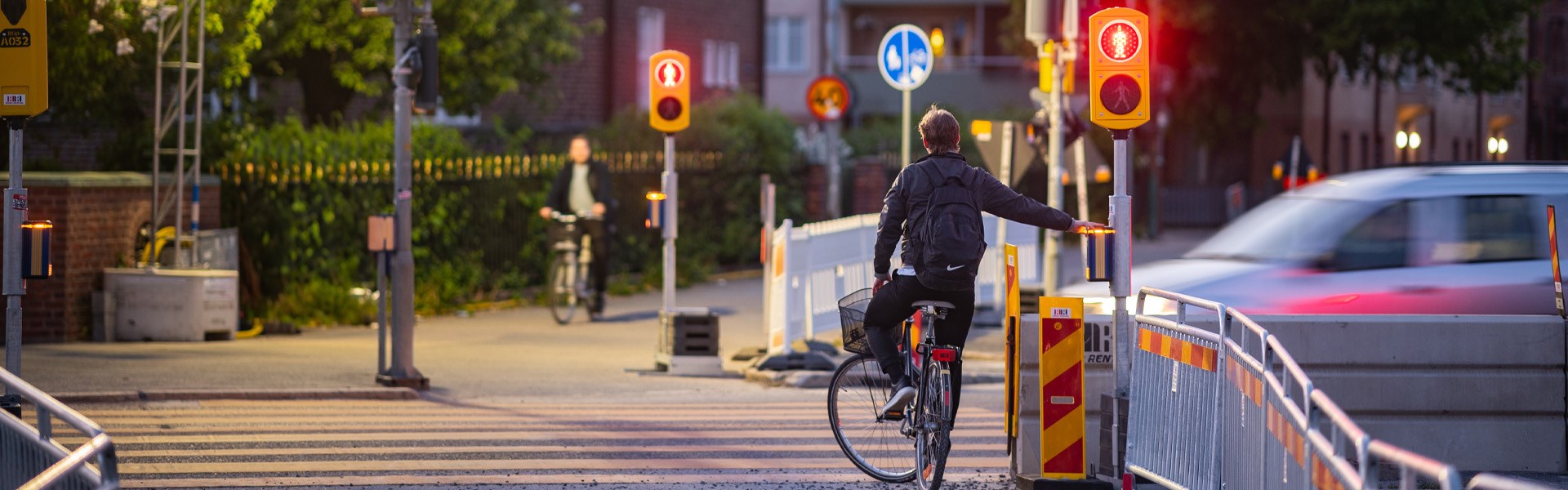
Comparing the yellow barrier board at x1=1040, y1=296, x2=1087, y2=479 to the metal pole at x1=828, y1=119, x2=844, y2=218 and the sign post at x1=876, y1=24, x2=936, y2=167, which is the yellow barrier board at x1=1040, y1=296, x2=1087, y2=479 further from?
the metal pole at x1=828, y1=119, x2=844, y2=218

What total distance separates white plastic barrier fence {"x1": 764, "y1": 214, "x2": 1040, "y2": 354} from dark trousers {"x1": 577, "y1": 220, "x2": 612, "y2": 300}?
8.07 ft

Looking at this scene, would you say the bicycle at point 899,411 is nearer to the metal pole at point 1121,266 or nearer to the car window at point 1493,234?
the metal pole at point 1121,266

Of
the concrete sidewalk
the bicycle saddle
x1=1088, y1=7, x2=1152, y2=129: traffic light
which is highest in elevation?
x1=1088, y1=7, x2=1152, y2=129: traffic light

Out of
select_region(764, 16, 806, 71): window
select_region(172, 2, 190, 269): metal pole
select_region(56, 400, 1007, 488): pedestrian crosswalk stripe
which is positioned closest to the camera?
select_region(56, 400, 1007, 488): pedestrian crosswalk stripe

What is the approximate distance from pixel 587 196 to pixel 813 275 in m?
Answer: 3.59

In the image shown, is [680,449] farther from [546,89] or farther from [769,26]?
[769,26]

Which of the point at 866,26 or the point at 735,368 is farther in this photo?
the point at 866,26

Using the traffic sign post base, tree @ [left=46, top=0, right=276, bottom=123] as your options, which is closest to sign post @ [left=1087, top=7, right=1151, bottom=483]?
the traffic sign post base

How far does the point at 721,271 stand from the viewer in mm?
26359

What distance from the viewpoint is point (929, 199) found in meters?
8.22

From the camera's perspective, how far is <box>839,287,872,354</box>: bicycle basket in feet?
28.4

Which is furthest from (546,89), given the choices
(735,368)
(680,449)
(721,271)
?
(680,449)

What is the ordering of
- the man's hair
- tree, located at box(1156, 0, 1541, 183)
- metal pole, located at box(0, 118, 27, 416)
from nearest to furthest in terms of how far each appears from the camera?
the man's hair < metal pole, located at box(0, 118, 27, 416) < tree, located at box(1156, 0, 1541, 183)

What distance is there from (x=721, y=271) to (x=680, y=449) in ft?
54.5
